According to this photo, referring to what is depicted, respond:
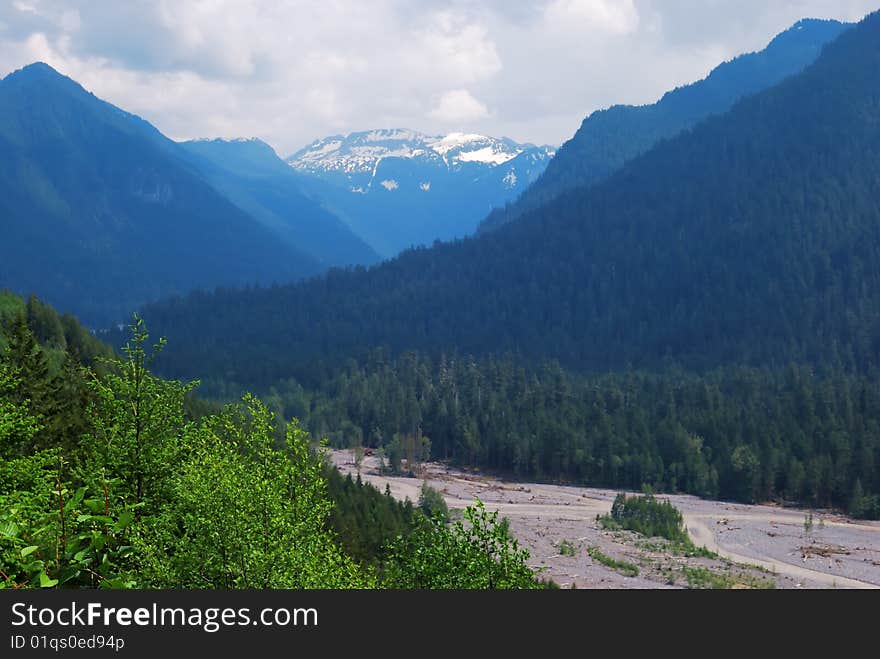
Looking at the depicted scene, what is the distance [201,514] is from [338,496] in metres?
77.1

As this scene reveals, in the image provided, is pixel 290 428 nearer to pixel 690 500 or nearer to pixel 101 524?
pixel 101 524

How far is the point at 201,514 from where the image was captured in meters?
27.3

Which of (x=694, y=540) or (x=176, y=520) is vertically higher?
(x=176, y=520)

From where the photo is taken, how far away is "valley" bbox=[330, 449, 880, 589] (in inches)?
3738

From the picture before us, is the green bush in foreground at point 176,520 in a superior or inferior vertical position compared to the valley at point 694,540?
superior

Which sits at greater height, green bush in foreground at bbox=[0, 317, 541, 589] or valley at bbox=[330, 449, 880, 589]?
green bush in foreground at bbox=[0, 317, 541, 589]

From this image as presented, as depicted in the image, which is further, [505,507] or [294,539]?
[505,507]

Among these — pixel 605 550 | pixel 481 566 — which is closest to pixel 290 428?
pixel 481 566

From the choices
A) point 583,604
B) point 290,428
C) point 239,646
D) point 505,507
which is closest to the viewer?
point 239,646

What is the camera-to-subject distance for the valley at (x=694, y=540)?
311 feet

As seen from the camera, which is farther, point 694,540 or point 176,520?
point 694,540

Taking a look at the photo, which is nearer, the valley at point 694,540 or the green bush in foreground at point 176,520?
the green bush in foreground at point 176,520

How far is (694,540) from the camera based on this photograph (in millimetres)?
117438

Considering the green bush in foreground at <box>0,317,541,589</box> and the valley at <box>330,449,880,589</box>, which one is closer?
→ the green bush in foreground at <box>0,317,541,589</box>
